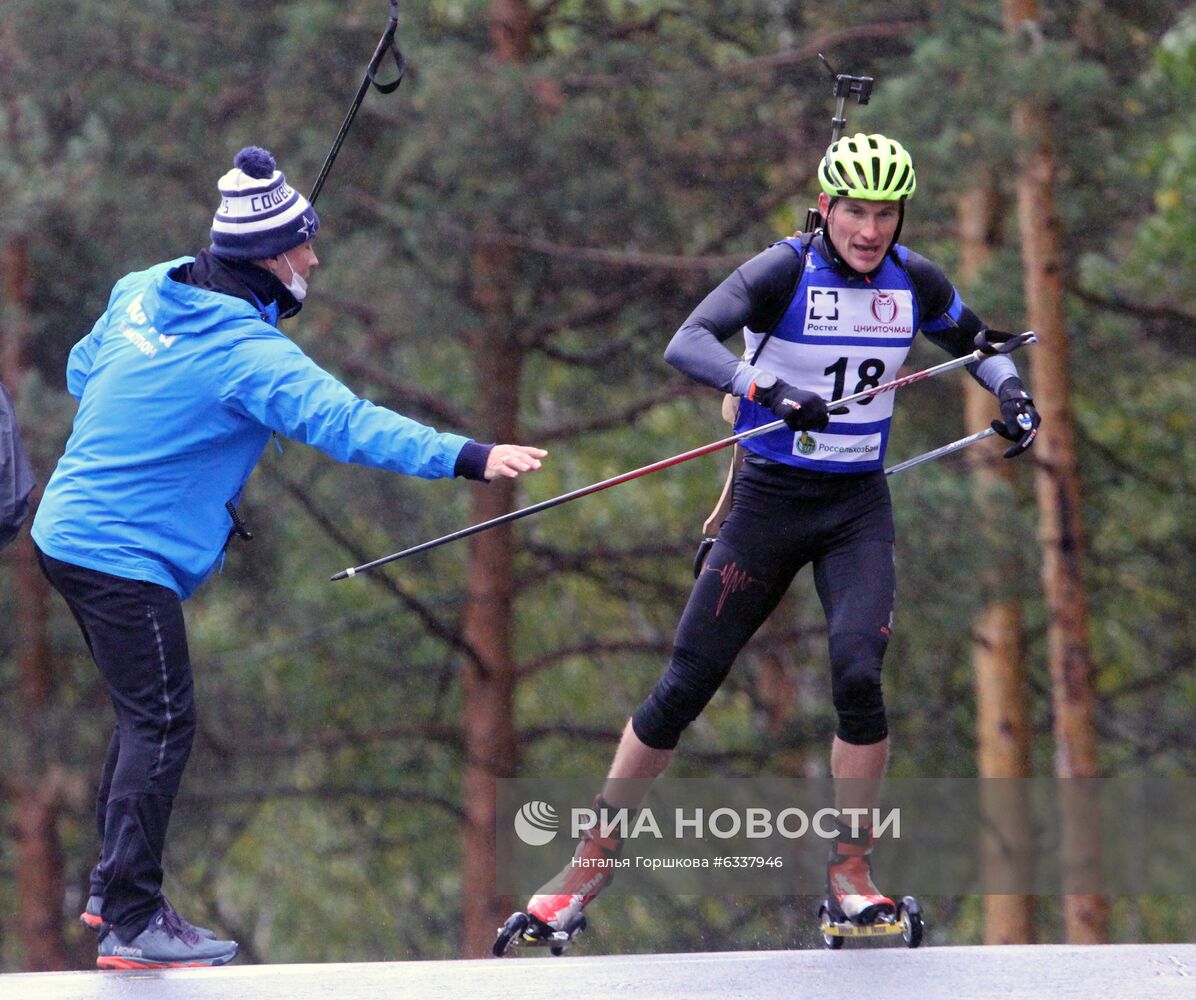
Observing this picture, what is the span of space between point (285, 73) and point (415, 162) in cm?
137

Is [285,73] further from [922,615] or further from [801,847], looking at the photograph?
[801,847]

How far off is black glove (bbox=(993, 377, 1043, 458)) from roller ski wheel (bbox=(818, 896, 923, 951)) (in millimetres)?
1358

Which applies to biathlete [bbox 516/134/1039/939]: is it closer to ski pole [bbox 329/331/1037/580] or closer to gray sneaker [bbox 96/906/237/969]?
ski pole [bbox 329/331/1037/580]

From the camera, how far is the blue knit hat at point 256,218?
181 inches

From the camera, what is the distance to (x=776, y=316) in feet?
16.5

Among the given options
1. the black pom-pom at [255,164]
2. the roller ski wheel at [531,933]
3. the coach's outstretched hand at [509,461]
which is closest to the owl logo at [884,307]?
the coach's outstretched hand at [509,461]

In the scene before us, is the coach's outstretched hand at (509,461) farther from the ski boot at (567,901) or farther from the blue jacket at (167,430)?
the ski boot at (567,901)

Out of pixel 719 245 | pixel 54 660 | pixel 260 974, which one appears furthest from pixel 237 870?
pixel 260 974

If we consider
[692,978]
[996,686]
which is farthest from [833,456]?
[996,686]

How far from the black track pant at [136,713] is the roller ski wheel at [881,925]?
1.94 metres

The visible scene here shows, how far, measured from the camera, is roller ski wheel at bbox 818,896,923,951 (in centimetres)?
505

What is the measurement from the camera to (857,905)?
16.8 ft

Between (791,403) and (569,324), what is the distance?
899 centimetres

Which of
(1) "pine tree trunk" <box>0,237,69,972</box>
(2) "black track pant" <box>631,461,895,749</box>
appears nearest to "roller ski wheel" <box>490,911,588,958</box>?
(2) "black track pant" <box>631,461,895,749</box>
